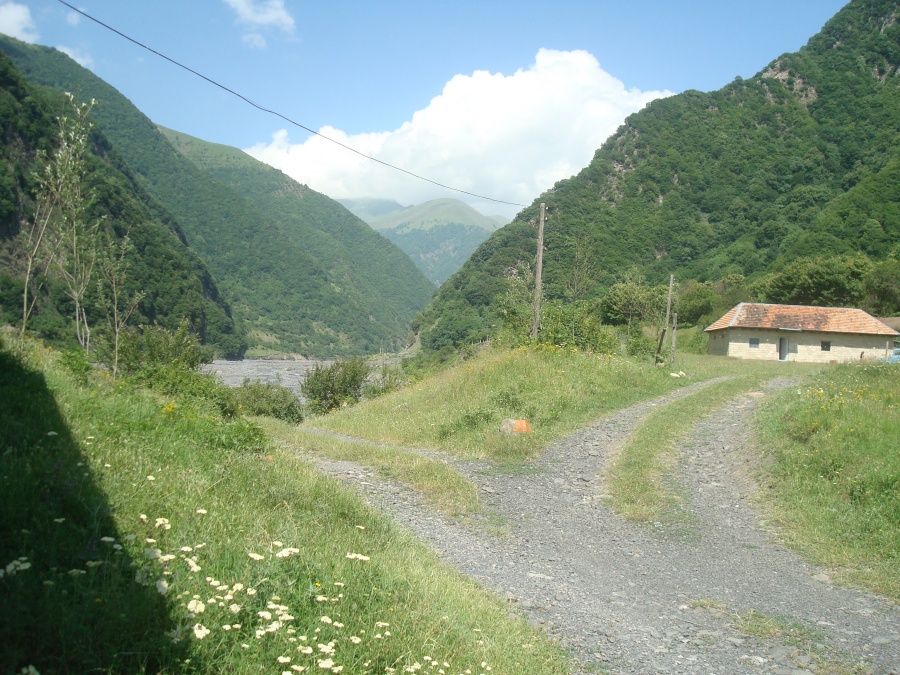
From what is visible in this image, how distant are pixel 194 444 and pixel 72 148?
10073 millimetres

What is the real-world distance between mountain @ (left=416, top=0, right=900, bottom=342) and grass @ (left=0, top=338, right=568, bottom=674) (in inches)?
2101

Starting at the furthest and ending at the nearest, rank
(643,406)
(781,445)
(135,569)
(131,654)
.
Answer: (643,406)
(781,445)
(135,569)
(131,654)

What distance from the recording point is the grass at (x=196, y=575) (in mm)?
2479

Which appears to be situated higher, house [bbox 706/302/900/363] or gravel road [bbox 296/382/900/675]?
house [bbox 706/302/900/363]

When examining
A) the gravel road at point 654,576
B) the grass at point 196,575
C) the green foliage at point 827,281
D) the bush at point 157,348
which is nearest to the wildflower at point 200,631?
the grass at point 196,575

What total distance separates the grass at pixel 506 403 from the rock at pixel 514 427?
15 centimetres

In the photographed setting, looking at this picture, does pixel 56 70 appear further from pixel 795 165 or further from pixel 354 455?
pixel 354 455

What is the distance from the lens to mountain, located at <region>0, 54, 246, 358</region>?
1885 inches

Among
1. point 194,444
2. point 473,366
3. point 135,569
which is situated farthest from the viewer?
point 473,366

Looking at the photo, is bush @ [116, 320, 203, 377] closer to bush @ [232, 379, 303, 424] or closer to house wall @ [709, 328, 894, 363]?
bush @ [232, 379, 303, 424]

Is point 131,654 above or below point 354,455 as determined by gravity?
above

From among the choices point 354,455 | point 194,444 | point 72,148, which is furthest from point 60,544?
point 72,148

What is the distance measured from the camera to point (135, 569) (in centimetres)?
295

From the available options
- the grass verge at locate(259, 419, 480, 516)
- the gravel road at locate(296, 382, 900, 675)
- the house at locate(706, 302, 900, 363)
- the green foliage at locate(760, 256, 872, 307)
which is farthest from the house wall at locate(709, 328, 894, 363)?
the grass verge at locate(259, 419, 480, 516)
